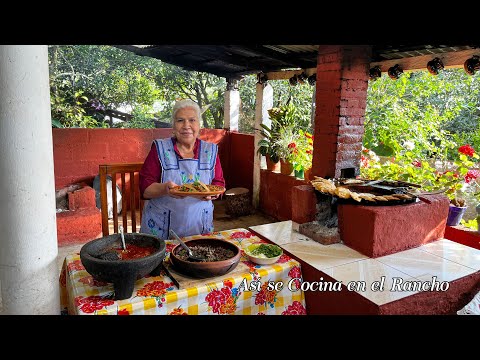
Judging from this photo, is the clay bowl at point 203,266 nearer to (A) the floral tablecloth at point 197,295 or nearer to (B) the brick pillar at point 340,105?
(A) the floral tablecloth at point 197,295

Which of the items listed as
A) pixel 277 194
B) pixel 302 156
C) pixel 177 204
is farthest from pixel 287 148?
pixel 177 204

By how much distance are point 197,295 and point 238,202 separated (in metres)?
4.70

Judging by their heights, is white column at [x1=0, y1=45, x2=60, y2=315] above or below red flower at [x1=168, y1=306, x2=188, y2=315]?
above

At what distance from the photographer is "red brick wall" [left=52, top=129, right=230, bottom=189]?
5840mm

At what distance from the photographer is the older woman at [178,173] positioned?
2.62 m

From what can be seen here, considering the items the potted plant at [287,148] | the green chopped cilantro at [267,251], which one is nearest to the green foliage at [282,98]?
the potted plant at [287,148]

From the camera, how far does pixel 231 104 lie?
7.65 meters

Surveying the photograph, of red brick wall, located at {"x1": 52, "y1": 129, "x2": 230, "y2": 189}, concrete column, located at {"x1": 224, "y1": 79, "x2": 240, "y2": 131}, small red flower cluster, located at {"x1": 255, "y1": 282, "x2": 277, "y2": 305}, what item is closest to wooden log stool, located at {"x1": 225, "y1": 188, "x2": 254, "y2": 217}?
red brick wall, located at {"x1": 52, "y1": 129, "x2": 230, "y2": 189}

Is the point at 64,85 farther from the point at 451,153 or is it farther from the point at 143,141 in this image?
the point at 451,153

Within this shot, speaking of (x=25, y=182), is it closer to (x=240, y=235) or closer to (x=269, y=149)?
(x=240, y=235)

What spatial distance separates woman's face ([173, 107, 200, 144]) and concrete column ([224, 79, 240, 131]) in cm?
505

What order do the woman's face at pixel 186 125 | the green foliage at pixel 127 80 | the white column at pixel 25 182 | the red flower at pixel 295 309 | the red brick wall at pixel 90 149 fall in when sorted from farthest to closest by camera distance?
the green foliage at pixel 127 80
the red brick wall at pixel 90 149
the woman's face at pixel 186 125
the red flower at pixel 295 309
the white column at pixel 25 182

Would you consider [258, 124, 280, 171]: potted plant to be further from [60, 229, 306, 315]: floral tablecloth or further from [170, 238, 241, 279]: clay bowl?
[170, 238, 241, 279]: clay bowl

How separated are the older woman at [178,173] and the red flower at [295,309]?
976 millimetres
